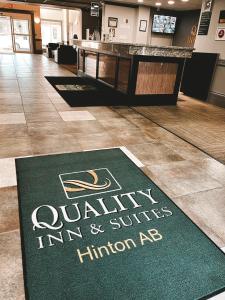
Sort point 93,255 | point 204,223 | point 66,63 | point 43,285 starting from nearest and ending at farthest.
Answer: point 43,285, point 93,255, point 204,223, point 66,63

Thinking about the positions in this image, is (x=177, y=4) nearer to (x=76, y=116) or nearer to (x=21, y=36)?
(x=76, y=116)

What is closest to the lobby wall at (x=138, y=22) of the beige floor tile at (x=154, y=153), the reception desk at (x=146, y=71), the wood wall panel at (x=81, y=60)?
the wood wall panel at (x=81, y=60)

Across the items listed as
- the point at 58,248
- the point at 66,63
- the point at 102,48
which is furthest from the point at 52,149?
the point at 66,63

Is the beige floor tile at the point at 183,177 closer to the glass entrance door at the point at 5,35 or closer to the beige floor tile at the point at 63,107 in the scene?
the beige floor tile at the point at 63,107

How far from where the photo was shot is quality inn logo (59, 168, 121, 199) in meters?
2.21

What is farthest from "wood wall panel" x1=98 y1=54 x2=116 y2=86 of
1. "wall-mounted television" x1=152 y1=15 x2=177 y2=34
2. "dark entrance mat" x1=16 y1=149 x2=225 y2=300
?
"wall-mounted television" x1=152 y1=15 x2=177 y2=34

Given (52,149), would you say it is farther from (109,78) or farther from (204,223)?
(109,78)

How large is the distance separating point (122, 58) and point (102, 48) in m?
1.37

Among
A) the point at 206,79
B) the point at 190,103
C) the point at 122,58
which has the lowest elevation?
the point at 190,103

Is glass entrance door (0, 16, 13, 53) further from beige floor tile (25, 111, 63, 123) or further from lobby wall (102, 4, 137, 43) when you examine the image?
beige floor tile (25, 111, 63, 123)

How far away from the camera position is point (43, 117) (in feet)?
13.8

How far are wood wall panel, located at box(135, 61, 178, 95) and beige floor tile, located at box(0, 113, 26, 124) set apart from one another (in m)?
2.50

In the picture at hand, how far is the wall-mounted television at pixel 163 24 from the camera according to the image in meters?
10.9

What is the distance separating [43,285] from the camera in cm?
139
